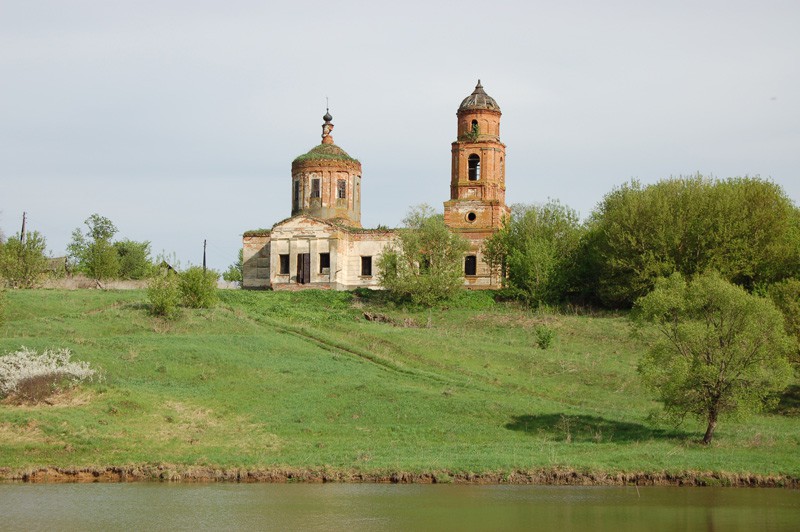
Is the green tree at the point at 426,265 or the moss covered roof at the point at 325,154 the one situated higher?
the moss covered roof at the point at 325,154

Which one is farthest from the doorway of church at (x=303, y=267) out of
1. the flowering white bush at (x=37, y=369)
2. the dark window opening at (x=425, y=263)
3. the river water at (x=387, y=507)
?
the river water at (x=387, y=507)

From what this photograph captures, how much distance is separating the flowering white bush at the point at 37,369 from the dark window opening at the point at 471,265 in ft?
104

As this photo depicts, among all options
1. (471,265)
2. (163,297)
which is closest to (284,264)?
(471,265)

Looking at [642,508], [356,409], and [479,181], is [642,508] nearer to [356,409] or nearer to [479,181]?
[356,409]

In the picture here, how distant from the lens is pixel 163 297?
46.1 metres

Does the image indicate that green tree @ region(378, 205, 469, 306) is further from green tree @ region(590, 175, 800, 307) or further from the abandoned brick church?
green tree @ region(590, 175, 800, 307)

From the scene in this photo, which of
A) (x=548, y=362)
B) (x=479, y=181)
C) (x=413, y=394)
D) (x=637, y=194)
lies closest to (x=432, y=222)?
(x=479, y=181)

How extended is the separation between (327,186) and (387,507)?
4614 cm

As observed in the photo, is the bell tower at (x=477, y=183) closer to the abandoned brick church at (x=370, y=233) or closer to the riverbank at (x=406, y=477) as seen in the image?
the abandoned brick church at (x=370, y=233)

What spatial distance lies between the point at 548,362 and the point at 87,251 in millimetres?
39551

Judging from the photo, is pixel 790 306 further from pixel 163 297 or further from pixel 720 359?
pixel 163 297

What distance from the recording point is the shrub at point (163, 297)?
46094 mm

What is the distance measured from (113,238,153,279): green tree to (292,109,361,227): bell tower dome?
610 inches

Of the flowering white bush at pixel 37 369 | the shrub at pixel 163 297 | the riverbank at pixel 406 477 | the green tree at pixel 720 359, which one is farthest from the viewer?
the shrub at pixel 163 297
